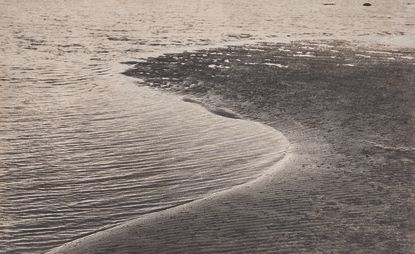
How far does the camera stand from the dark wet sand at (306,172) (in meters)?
4.46

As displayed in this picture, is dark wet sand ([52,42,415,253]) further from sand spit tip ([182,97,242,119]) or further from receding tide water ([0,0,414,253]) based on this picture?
receding tide water ([0,0,414,253])

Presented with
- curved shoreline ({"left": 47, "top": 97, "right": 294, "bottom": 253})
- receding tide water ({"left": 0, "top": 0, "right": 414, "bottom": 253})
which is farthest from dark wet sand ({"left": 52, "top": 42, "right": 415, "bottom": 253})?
receding tide water ({"left": 0, "top": 0, "right": 414, "bottom": 253})

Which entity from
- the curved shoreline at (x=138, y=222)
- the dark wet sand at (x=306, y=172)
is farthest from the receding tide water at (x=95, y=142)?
the dark wet sand at (x=306, y=172)

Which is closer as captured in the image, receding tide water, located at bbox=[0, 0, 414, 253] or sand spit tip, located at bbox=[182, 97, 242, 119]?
receding tide water, located at bbox=[0, 0, 414, 253]

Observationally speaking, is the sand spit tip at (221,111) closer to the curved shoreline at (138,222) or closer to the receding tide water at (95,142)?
the receding tide water at (95,142)

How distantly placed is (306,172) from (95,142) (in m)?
2.06

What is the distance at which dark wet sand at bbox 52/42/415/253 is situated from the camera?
4465mm

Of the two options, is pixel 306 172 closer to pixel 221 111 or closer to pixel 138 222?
pixel 138 222

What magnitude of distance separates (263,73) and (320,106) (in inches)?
91.9

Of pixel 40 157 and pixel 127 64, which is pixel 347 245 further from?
pixel 127 64

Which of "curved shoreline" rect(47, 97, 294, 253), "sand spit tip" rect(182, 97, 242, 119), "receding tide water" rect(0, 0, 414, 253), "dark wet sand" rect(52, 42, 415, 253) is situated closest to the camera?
"curved shoreline" rect(47, 97, 294, 253)

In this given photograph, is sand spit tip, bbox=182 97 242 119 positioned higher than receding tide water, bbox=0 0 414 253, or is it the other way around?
receding tide water, bbox=0 0 414 253

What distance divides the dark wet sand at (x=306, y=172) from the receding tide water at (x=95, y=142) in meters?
0.28

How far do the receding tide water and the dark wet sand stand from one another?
0.28 metres
